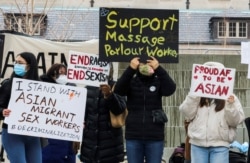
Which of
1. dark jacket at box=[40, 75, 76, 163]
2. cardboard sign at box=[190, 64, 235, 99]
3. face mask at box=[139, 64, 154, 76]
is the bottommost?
dark jacket at box=[40, 75, 76, 163]

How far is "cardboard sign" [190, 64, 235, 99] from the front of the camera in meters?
6.83

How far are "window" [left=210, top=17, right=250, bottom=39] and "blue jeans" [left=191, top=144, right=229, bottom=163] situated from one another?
2665cm

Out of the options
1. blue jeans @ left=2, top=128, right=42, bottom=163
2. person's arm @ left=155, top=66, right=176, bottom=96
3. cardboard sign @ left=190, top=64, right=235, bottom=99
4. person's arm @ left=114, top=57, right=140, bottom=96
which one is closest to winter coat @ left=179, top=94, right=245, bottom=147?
cardboard sign @ left=190, top=64, right=235, bottom=99

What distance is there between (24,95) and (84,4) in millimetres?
31070

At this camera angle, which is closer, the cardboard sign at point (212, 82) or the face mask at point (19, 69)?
the face mask at point (19, 69)

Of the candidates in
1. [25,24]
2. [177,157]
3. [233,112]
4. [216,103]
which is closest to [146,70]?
[216,103]

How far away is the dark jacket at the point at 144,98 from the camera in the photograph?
6.84 metres

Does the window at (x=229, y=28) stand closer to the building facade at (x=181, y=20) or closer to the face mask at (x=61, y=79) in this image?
the building facade at (x=181, y=20)

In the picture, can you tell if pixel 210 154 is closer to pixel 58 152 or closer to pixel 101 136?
pixel 101 136

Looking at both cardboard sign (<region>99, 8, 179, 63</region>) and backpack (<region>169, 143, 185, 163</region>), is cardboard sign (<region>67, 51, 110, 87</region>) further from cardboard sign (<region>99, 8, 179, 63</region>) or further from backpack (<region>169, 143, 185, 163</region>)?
backpack (<region>169, 143, 185, 163</region>)

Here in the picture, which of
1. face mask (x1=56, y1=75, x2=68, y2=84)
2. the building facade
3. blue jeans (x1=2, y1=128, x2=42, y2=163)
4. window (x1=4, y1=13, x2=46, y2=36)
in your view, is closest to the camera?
blue jeans (x1=2, y1=128, x2=42, y2=163)

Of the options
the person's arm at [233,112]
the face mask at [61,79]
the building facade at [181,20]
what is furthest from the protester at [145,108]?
the building facade at [181,20]

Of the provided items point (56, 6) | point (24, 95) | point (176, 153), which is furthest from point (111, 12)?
point (56, 6)

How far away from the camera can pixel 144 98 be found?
689 centimetres
